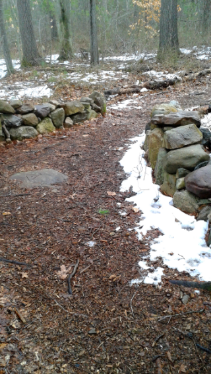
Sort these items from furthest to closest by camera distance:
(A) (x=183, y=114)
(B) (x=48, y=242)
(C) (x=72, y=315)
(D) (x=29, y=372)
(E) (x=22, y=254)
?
(A) (x=183, y=114) → (B) (x=48, y=242) → (E) (x=22, y=254) → (C) (x=72, y=315) → (D) (x=29, y=372)

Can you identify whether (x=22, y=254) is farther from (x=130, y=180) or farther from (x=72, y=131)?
(x=72, y=131)

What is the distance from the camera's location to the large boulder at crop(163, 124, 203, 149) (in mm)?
3752

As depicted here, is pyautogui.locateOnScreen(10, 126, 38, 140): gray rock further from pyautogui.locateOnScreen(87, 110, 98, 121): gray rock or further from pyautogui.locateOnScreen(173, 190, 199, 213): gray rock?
pyautogui.locateOnScreen(173, 190, 199, 213): gray rock

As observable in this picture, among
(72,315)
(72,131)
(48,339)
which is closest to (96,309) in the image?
(72,315)

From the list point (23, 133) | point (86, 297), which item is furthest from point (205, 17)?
point (86, 297)

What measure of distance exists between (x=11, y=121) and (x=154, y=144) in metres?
3.07

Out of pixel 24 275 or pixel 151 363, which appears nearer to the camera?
pixel 151 363

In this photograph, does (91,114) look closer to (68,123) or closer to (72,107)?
(72,107)

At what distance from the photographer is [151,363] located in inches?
72.9

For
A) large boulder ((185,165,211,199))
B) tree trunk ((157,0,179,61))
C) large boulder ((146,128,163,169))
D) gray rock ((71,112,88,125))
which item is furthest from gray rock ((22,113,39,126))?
tree trunk ((157,0,179,61))

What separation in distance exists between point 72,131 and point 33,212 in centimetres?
344

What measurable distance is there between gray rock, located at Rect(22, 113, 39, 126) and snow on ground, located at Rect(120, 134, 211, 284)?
2.89 m

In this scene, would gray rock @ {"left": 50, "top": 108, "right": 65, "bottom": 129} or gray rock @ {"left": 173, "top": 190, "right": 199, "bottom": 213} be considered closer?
gray rock @ {"left": 173, "top": 190, "right": 199, "bottom": 213}

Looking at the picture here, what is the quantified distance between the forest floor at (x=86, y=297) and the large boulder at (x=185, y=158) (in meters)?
0.79
